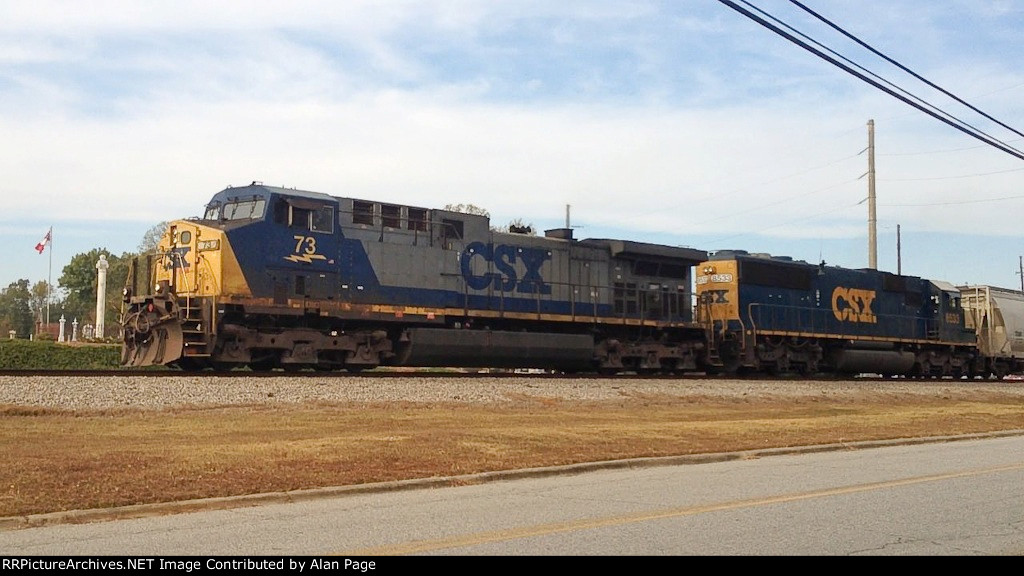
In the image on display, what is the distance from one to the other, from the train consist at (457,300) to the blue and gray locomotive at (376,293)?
1.5 inches

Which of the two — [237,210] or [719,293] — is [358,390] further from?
[719,293]

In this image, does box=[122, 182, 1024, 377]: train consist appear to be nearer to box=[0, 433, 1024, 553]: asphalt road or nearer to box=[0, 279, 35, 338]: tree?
box=[0, 433, 1024, 553]: asphalt road

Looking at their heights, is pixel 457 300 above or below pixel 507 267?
below

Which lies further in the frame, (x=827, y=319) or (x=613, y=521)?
(x=827, y=319)

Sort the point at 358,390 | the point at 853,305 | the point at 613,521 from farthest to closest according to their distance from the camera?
the point at 853,305 → the point at 358,390 → the point at 613,521

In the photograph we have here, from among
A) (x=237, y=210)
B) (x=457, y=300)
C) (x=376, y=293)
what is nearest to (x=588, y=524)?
(x=376, y=293)

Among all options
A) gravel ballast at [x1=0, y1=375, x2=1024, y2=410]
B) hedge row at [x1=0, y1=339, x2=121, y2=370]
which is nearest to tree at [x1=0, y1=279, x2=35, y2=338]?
hedge row at [x1=0, y1=339, x2=121, y2=370]

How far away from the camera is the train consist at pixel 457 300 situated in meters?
20.5

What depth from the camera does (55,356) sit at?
1415 inches

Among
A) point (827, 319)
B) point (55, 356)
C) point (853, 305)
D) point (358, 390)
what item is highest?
point (853, 305)

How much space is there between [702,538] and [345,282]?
52.4 ft

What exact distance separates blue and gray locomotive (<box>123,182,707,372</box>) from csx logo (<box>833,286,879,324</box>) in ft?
27.3

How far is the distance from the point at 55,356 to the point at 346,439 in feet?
90.3

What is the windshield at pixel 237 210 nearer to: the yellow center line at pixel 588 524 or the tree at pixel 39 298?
the yellow center line at pixel 588 524
